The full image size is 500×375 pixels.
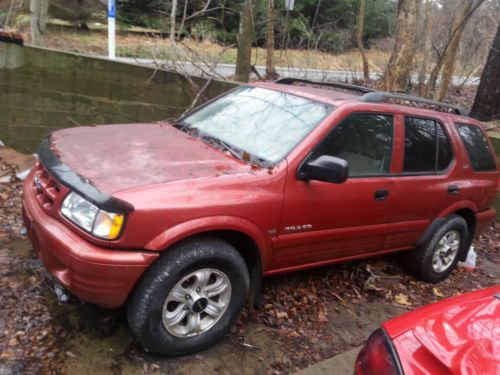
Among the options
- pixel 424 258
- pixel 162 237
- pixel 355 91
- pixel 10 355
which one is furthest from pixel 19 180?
pixel 424 258

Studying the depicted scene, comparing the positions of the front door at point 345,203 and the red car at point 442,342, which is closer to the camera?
→ the red car at point 442,342

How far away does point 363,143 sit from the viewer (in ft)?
12.5

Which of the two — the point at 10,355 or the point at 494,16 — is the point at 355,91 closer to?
the point at 10,355

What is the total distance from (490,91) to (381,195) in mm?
6488

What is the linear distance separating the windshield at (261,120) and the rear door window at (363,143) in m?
0.18

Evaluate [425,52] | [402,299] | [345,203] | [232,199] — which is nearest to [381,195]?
[345,203]

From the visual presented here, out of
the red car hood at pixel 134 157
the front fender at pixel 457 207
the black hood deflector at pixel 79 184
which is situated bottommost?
the front fender at pixel 457 207

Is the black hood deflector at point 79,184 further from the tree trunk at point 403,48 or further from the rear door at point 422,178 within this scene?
the tree trunk at point 403,48

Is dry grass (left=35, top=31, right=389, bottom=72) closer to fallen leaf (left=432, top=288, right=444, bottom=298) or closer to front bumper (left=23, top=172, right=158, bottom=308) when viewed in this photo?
fallen leaf (left=432, top=288, right=444, bottom=298)

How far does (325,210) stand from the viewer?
352 cm

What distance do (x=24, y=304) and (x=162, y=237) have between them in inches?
51.6

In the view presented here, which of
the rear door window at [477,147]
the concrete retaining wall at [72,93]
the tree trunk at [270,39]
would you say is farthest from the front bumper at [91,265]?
the tree trunk at [270,39]

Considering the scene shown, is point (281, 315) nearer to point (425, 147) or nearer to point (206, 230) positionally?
point (206, 230)

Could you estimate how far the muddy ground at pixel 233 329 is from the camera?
9.50 feet
